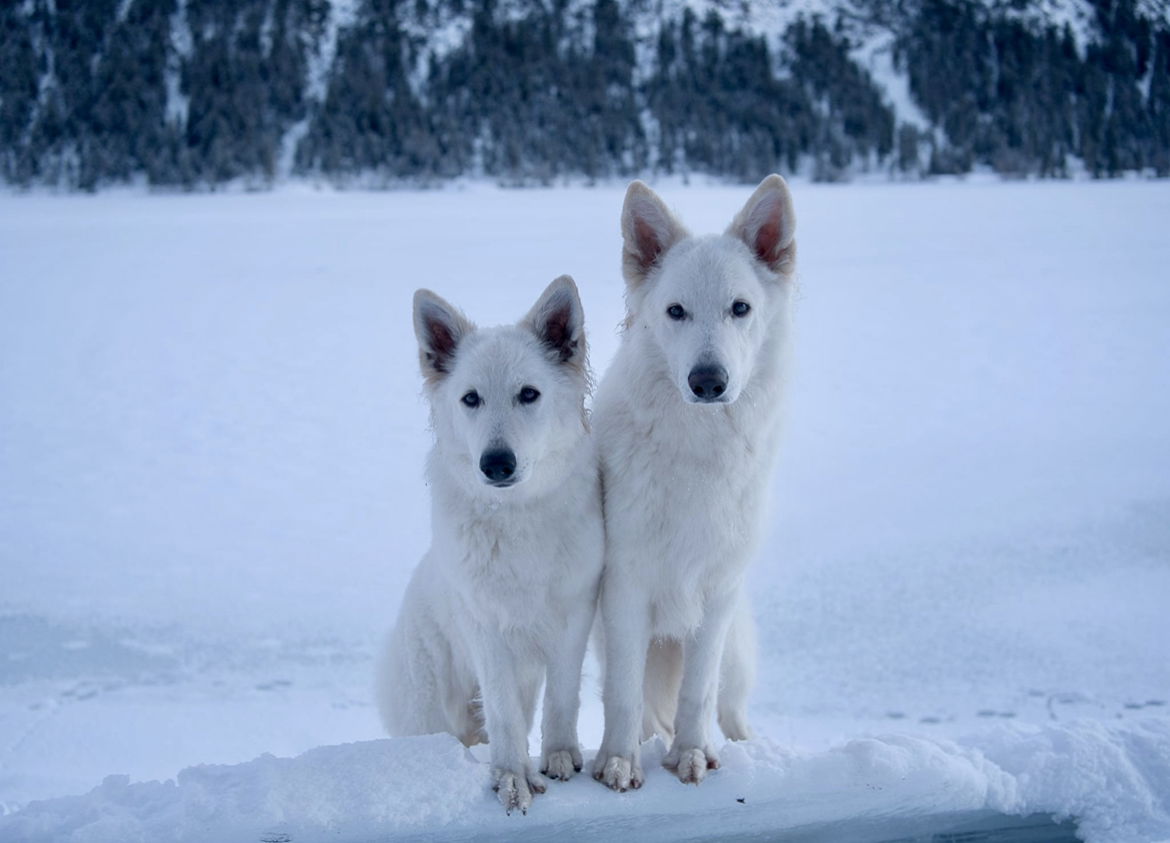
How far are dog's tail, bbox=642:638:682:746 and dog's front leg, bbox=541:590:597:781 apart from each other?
1.93 ft

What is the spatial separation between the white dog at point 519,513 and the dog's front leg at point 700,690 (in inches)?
13.2

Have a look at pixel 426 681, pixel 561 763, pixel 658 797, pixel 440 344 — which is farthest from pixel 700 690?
pixel 440 344

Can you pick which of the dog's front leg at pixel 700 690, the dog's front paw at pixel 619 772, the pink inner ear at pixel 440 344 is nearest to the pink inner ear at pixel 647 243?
the pink inner ear at pixel 440 344

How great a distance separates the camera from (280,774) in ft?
8.44

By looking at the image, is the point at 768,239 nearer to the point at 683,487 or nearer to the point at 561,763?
the point at 683,487

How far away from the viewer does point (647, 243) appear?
2.82 meters

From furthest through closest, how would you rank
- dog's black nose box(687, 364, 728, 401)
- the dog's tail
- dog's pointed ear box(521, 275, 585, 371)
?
the dog's tail → dog's pointed ear box(521, 275, 585, 371) → dog's black nose box(687, 364, 728, 401)

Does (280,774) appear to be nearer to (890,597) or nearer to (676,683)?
(676,683)

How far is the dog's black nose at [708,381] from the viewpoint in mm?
2385

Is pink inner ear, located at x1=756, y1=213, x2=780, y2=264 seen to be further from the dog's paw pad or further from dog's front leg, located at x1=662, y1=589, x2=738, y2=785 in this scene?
the dog's paw pad

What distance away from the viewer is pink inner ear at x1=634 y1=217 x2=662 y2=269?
110 inches

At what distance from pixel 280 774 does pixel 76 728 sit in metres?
2.22

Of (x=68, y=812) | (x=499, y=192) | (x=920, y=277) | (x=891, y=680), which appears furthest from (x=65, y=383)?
(x=499, y=192)

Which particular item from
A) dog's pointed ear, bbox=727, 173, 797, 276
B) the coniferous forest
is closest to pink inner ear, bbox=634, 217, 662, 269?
dog's pointed ear, bbox=727, 173, 797, 276
